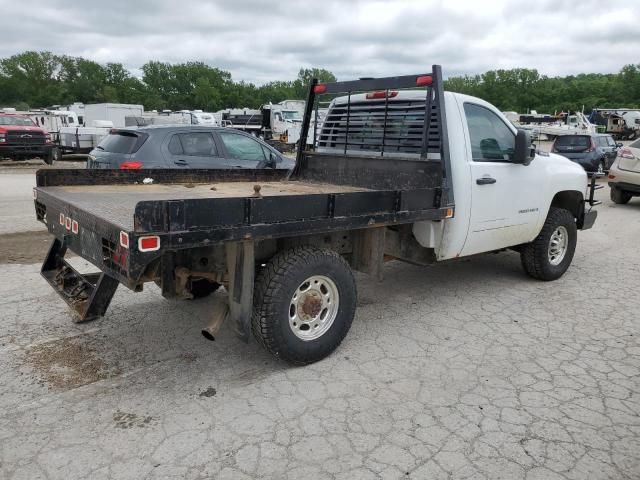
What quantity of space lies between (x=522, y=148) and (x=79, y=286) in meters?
4.21

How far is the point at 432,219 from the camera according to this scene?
450 centimetres

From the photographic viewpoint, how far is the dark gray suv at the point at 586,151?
58.1ft

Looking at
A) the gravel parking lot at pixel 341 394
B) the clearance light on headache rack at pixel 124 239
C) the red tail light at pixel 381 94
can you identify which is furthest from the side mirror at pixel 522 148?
the clearance light on headache rack at pixel 124 239

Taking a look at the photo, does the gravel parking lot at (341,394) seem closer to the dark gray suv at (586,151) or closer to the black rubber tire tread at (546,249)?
the black rubber tire tread at (546,249)

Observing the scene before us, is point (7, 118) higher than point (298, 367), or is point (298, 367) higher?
point (7, 118)

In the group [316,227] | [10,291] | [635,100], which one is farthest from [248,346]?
[635,100]

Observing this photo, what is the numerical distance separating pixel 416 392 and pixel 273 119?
100.0 feet

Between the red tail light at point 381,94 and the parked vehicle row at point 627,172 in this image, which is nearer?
the red tail light at point 381,94

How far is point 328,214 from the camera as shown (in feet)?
12.4

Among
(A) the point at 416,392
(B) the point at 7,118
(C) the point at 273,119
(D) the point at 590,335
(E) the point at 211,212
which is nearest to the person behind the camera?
(E) the point at 211,212

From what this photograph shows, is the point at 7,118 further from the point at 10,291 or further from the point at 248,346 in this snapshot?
the point at 248,346

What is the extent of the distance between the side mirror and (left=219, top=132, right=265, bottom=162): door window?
15.4 ft

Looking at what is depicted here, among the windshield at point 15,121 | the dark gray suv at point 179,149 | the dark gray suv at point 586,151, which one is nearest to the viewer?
the dark gray suv at point 179,149

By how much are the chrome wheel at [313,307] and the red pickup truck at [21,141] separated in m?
19.1
